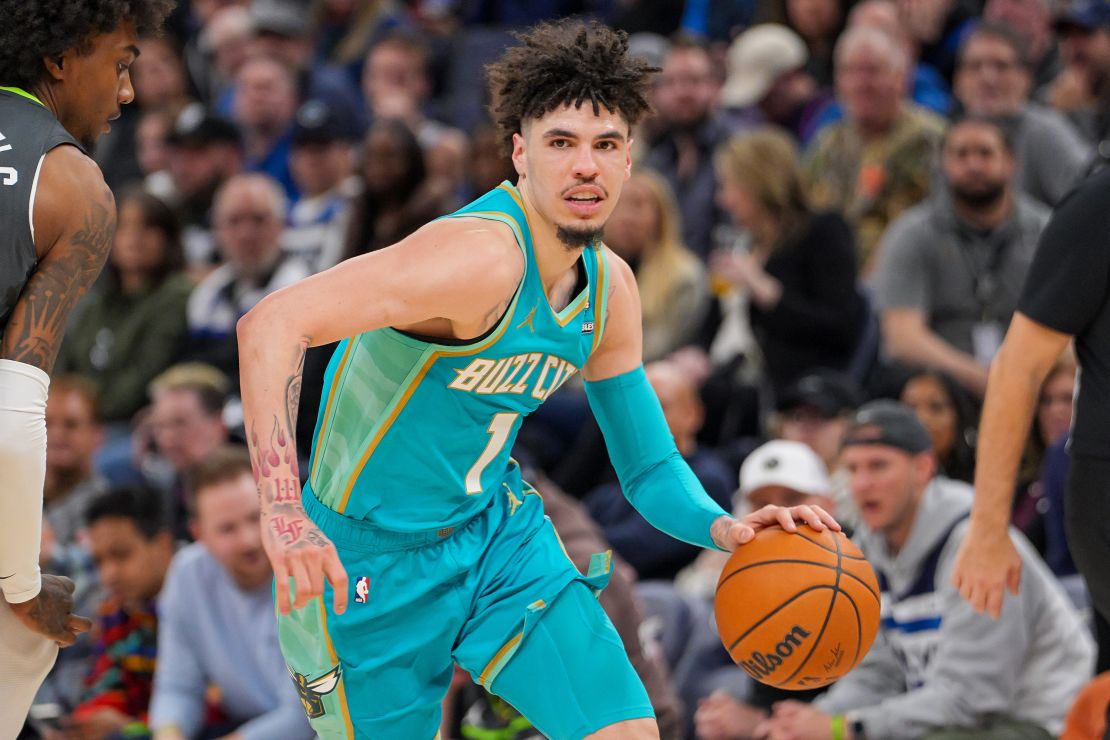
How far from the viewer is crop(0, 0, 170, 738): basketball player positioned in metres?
3.67

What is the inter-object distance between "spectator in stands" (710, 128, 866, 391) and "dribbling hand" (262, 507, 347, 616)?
189 inches

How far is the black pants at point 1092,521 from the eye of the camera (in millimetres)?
4348

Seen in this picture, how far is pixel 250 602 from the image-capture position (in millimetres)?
6738

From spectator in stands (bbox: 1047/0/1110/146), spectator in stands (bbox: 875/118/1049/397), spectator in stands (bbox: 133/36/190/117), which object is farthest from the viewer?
spectator in stands (bbox: 133/36/190/117)

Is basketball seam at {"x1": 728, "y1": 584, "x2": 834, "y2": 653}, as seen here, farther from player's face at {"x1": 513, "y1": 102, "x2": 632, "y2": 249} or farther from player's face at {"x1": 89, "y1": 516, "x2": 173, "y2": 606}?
player's face at {"x1": 89, "y1": 516, "x2": 173, "y2": 606}

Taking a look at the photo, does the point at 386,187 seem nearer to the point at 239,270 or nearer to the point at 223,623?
the point at 239,270

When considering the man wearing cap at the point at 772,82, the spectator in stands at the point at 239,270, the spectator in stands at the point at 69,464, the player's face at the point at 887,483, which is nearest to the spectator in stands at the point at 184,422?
the spectator in stands at the point at 69,464

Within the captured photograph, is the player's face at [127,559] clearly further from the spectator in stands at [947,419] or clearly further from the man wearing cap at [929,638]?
the spectator in stands at [947,419]

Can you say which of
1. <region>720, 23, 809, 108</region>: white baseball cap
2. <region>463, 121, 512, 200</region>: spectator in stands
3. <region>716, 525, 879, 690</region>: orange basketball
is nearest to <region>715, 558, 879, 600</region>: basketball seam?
<region>716, 525, 879, 690</region>: orange basketball

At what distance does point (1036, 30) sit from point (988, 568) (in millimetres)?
6507

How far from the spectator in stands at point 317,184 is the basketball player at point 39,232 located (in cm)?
552

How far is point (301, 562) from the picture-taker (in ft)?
11.0

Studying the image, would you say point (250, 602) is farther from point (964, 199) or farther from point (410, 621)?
point (964, 199)

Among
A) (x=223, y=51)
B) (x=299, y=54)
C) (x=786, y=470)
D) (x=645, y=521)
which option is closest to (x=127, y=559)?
(x=645, y=521)
